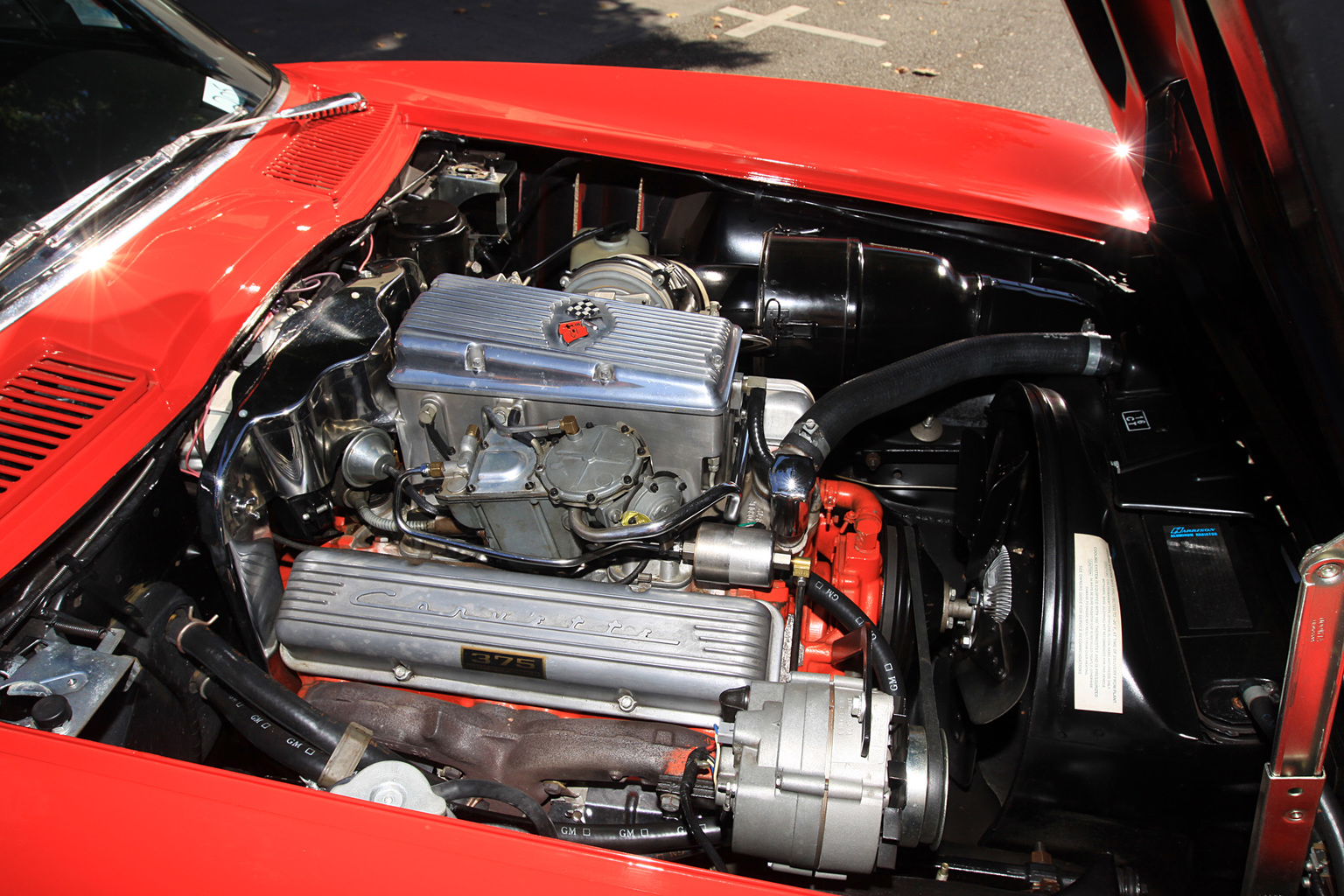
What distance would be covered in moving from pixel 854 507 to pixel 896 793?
29.2 inches

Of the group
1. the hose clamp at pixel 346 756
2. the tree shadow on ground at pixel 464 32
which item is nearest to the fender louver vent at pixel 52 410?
the hose clamp at pixel 346 756

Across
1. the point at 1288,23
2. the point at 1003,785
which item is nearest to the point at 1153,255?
the point at 1288,23

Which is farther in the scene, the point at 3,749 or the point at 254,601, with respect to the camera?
the point at 254,601

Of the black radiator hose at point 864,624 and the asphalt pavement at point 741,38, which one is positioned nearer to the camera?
the black radiator hose at point 864,624

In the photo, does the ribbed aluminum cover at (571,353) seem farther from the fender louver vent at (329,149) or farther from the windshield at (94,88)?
the windshield at (94,88)

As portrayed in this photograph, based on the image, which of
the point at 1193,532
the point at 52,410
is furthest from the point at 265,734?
the point at 1193,532

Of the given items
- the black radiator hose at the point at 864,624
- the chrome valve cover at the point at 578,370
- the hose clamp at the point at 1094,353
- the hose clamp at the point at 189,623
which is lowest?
the hose clamp at the point at 189,623

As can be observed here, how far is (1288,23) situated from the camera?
94cm

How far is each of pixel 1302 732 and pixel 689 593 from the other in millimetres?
830

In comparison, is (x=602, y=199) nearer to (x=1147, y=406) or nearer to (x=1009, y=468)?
(x=1009, y=468)

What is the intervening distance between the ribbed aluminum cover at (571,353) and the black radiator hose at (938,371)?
183 millimetres

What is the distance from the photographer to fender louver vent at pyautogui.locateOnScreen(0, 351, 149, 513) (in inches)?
48.0

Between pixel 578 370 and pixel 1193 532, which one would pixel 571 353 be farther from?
pixel 1193 532

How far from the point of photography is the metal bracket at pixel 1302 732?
90 centimetres
